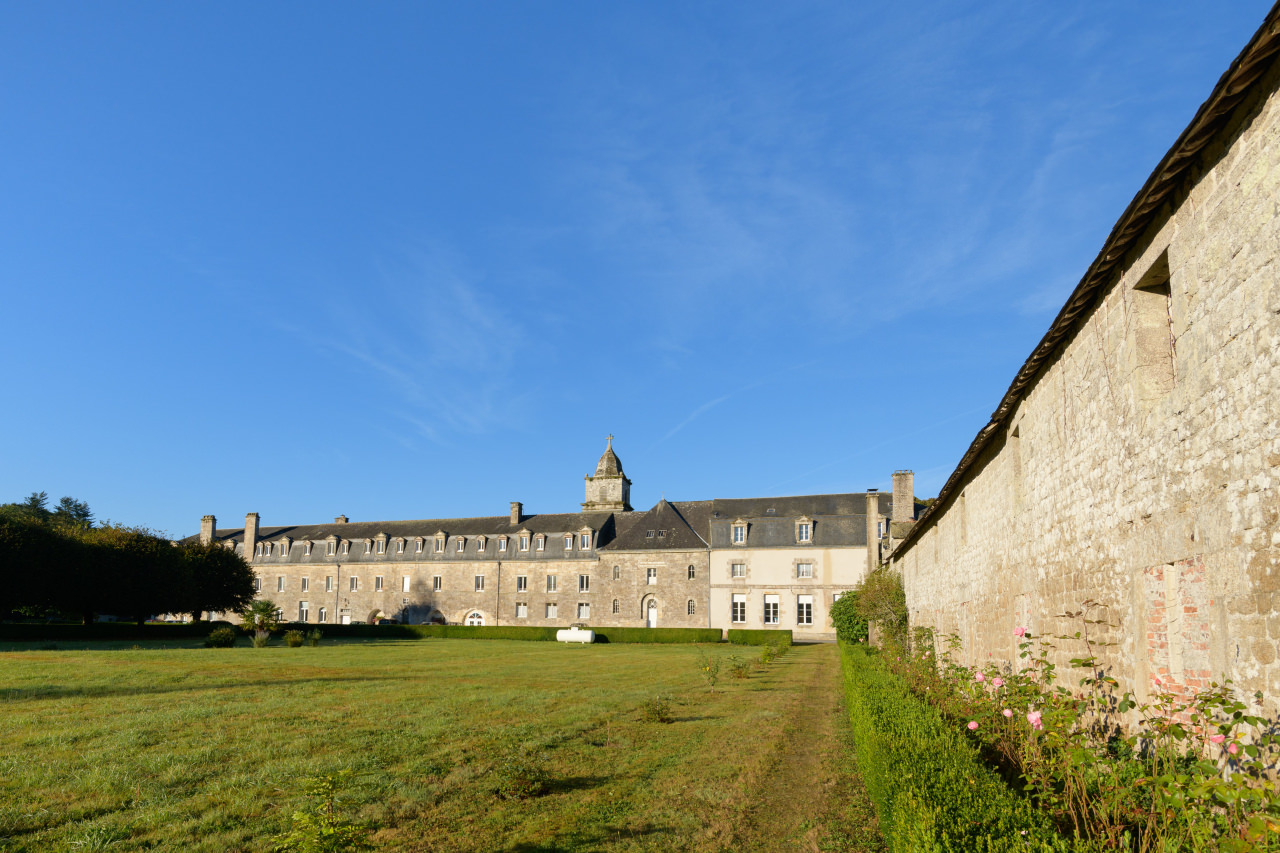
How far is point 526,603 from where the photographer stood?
50.6 meters

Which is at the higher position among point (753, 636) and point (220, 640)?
point (220, 640)

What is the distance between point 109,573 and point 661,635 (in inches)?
1070

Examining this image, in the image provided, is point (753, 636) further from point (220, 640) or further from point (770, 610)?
point (220, 640)

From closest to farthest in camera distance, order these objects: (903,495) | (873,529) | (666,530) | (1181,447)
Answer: (1181,447) < (903,495) < (873,529) < (666,530)

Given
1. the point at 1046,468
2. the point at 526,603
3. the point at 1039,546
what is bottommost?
the point at 526,603

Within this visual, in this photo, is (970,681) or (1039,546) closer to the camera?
(1039,546)

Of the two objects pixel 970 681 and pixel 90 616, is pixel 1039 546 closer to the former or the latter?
pixel 970 681

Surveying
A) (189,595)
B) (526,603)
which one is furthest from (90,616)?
Result: (526,603)

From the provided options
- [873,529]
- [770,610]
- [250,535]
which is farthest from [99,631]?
[873,529]

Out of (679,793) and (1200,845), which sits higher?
(1200,845)

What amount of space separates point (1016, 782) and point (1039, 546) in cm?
288

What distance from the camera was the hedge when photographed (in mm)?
3686

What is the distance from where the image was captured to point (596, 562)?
4900 centimetres

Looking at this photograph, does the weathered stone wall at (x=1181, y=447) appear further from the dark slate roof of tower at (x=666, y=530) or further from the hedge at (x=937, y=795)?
the dark slate roof of tower at (x=666, y=530)
